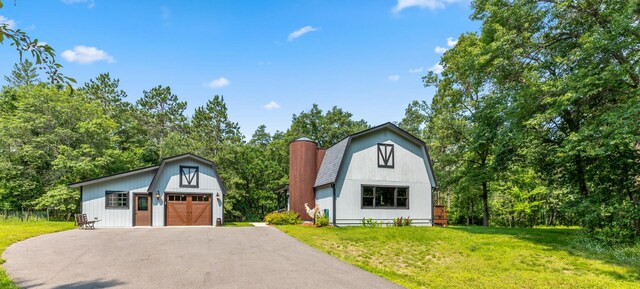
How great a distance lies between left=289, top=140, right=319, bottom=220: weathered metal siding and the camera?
22.2 m

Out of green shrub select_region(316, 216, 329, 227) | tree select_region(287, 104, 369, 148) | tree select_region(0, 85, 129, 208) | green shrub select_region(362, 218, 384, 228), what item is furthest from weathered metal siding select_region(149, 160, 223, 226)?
tree select_region(287, 104, 369, 148)

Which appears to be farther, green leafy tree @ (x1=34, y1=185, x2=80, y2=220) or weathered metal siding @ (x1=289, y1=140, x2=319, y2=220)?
green leafy tree @ (x1=34, y1=185, x2=80, y2=220)

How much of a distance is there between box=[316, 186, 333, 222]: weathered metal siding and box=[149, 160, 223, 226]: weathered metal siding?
262 inches

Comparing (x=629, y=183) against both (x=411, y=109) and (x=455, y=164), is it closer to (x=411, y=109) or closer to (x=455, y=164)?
(x=455, y=164)

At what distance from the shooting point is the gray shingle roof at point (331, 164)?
19.4m

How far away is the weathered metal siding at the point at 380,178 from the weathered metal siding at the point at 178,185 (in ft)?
29.0

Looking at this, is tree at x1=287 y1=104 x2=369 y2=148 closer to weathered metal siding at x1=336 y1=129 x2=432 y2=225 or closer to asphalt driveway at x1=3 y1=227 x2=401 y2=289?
→ weathered metal siding at x1=336 y1=129 x2=432 y2=225

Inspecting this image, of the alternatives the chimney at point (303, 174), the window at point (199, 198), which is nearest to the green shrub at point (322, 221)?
the chimney at point (303, 174)

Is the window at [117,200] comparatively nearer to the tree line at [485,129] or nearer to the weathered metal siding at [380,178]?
the tree line at [485,129]

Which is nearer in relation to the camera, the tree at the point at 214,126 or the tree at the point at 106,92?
the tree at the point at 214,126

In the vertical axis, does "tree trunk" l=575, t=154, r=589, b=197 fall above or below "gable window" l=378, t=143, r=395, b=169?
below

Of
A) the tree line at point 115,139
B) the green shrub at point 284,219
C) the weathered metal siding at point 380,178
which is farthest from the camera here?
the tree line at point 115,139

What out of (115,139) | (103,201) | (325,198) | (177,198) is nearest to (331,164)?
(325,198)

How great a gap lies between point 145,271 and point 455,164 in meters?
22.3
